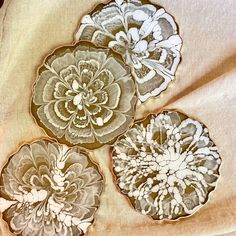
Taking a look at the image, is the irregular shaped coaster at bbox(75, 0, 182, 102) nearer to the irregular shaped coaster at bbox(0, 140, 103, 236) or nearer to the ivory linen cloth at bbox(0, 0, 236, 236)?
the ivory linen cloth at bbox(0, 0, 236, 236)

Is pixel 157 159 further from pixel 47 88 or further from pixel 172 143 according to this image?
pixel 47 88

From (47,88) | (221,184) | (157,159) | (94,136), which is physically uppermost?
(47,88)

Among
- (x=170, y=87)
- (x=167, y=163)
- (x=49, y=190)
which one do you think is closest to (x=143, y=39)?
(x=170, y=87)

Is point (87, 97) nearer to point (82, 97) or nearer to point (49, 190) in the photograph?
point (82, 97)

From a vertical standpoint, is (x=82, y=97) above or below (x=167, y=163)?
above

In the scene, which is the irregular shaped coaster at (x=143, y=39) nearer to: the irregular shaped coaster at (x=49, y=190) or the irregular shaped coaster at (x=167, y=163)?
the irregular shaped coaster at (x=167, y=163)

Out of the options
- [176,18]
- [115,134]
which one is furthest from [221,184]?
[176,18]
